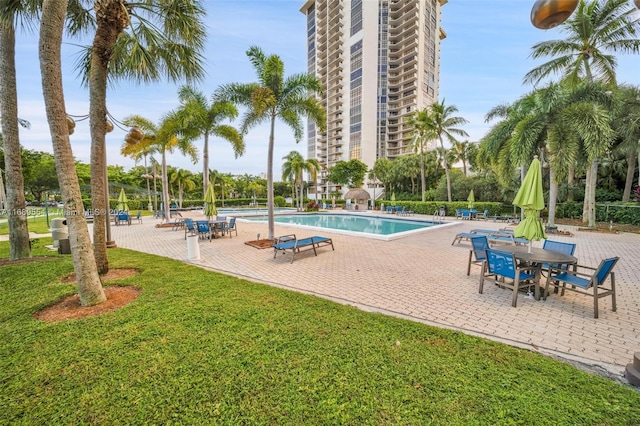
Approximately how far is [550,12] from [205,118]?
15.0 m

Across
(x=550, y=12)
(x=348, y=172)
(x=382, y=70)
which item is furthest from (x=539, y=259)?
(x=382, y=70)

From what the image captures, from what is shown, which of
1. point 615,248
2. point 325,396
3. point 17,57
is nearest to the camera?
point 325,396

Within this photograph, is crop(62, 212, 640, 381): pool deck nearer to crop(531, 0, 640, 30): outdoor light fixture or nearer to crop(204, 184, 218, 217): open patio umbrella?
crop(204, 184, 218, 217): open patio umbrella

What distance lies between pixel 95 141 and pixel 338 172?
128 feet

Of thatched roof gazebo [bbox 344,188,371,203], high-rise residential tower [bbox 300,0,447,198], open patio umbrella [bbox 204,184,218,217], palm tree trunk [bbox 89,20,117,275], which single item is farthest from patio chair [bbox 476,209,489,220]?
high-rise residential tower [bbox 300,0,447,198]

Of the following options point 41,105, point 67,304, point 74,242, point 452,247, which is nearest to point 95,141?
point 41,105

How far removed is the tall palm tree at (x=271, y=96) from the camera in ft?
30.8

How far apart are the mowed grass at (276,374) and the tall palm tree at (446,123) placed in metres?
24.8

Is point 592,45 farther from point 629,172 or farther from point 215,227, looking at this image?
point 215,227

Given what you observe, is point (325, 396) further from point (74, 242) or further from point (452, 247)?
point (452, 247)

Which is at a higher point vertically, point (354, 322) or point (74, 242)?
point (74, 242)

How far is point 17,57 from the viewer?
256 inches

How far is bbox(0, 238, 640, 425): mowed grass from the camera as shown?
2.12 meters

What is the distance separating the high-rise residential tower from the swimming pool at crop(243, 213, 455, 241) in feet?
126
